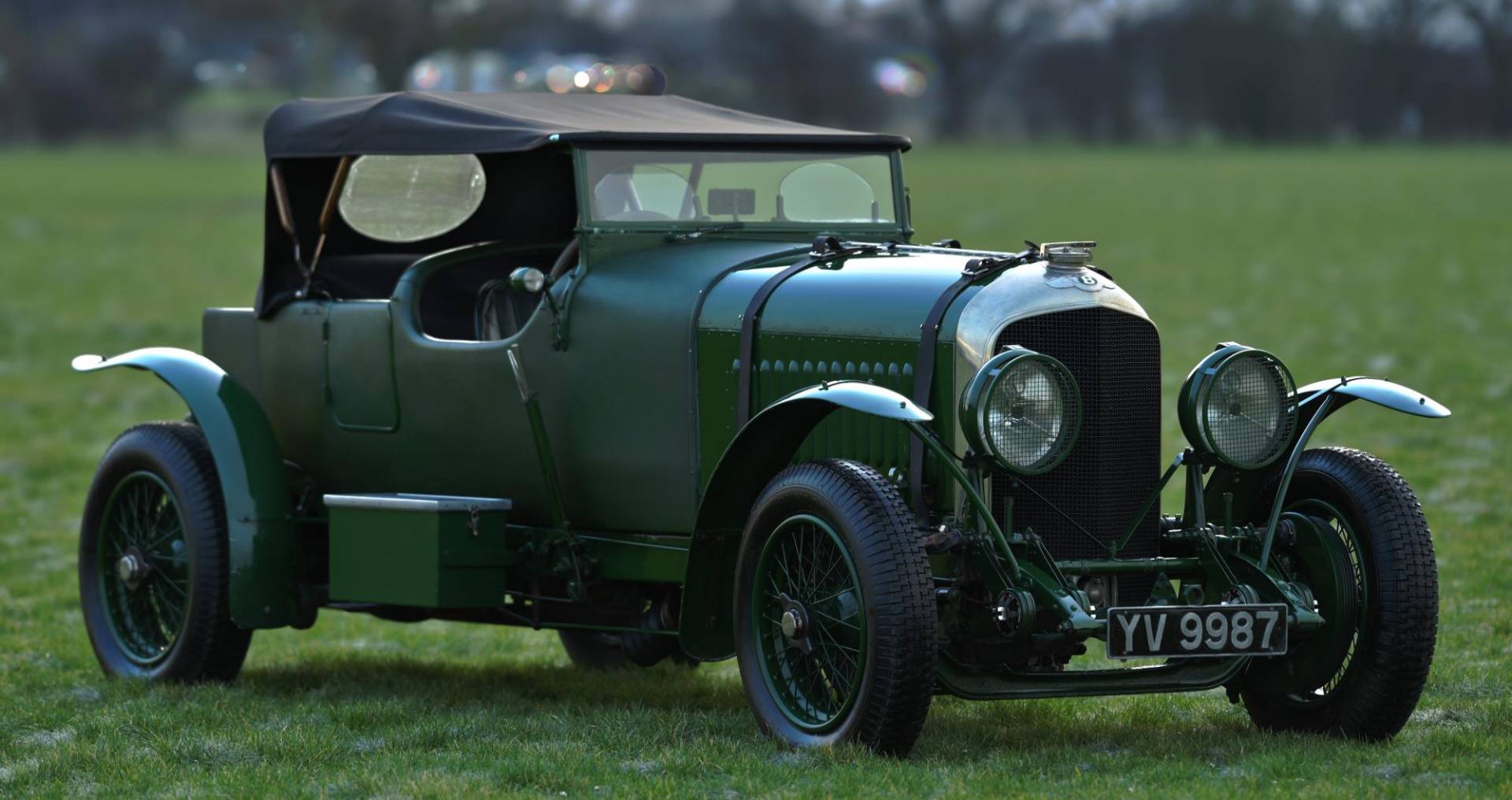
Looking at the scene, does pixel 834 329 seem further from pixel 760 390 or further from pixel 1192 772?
pixel 1192 772

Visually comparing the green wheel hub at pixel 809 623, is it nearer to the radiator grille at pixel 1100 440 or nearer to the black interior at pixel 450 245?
the radiator grille at pixel 1100 440

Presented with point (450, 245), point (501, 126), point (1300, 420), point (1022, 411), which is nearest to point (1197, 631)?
point (1022, 411)

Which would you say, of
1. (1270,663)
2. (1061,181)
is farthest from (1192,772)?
(1061,181)

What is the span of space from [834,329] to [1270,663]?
5.21 feet

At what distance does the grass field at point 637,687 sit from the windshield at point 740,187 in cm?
163

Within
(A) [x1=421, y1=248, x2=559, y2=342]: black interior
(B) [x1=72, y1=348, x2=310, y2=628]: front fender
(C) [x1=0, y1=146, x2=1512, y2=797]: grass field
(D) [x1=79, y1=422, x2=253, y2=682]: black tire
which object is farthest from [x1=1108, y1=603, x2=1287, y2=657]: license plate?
(D) [x1=79, y1=422, x2=253, y2=682]: black tire

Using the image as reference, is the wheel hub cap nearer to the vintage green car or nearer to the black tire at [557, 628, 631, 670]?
the vintage green car

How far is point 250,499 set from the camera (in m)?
7.35

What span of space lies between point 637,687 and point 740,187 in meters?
1.80

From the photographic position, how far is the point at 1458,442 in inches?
536

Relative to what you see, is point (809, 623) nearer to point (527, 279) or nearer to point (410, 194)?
point (527, 279)

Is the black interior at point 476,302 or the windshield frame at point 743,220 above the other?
the windshield frame at point 743,220

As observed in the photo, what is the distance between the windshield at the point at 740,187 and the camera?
7059 millimetres

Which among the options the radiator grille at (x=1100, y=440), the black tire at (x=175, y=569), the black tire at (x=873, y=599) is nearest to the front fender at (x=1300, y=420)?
the radiator grille at (x=1100, y=440)
